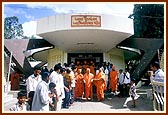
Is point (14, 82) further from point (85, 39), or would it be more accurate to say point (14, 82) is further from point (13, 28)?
point (13, 28)

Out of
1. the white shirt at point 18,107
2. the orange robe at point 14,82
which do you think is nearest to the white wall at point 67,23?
the orange robe at point 14,82

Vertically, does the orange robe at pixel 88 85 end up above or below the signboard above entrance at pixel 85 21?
below

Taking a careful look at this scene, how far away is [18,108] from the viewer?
411cm

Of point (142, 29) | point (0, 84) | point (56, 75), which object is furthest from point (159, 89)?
point (142, 29)

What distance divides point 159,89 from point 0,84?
12.4 feet

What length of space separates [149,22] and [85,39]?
29.1 ft

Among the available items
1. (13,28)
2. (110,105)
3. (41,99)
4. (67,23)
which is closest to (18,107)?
(41,99)

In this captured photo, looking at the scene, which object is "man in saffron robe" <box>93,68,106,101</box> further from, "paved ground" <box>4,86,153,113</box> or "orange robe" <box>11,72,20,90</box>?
"orange robe" <box>11,72,20,90</box>

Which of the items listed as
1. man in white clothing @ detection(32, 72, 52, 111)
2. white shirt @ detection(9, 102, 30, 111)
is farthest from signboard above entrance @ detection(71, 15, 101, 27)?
white shirt @ detection(9, 102, 30, 111)

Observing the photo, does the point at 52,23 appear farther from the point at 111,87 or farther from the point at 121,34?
the point at 111,87

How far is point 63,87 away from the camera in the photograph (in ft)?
19.9

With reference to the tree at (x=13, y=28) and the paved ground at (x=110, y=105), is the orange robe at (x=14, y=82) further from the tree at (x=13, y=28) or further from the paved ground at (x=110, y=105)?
the tree at (x=13, y=28)

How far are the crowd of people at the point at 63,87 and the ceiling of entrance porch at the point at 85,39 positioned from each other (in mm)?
1269

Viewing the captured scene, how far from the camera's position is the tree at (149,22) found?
56.7 ft
